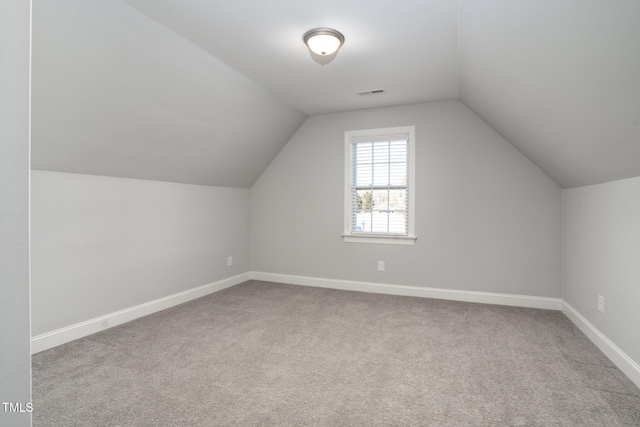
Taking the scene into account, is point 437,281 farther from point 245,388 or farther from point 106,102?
point 106,102

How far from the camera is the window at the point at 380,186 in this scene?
4441 mm

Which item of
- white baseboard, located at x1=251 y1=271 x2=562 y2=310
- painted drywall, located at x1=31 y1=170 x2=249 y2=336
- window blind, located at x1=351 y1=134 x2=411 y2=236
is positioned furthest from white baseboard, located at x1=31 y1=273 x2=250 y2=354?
window blind, located at x1=351 y1=134 x2=411 y2=236

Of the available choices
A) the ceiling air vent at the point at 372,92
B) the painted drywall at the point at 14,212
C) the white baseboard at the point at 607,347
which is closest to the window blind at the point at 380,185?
the ceiling air vent at the point at 372,92

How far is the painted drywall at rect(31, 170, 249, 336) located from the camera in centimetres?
273

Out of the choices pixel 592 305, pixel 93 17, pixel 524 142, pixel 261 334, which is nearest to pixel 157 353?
pixel 261 334

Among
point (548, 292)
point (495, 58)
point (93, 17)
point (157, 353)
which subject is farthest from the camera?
point (548, 292)

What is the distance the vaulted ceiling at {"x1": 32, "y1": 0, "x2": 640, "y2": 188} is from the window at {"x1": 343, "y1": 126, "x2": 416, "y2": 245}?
770 mm

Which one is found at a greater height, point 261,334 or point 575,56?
point 575,56

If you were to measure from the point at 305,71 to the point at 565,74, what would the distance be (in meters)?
2.14

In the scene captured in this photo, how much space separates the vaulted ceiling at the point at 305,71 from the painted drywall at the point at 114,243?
22cm

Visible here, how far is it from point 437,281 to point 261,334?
7.56 ft

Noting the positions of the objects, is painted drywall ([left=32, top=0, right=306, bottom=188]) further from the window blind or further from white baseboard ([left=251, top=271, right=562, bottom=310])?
white baseboard ([left=251, top=271, right=562, bottom=310])

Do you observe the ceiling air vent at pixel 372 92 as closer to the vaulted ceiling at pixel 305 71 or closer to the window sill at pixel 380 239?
the vaulted ceiling at pixel 305 71

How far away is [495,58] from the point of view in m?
2.47
